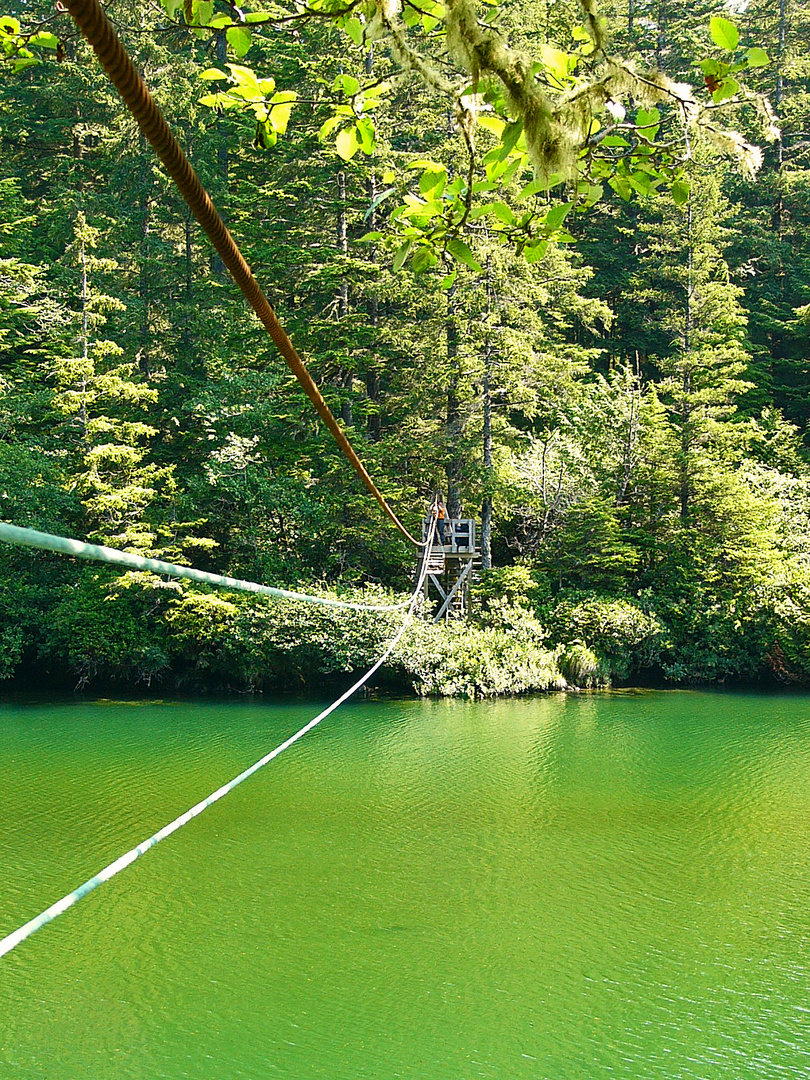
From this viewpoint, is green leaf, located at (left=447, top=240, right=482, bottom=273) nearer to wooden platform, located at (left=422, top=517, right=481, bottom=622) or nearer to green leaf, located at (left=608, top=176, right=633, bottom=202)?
green leaf, located at (left=608, top=176, right=633, bottom=202)

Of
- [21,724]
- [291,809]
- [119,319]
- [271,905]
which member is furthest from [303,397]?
[271,905]

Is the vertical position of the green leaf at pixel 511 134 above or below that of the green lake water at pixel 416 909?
above

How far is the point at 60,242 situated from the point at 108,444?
5884 millimetres

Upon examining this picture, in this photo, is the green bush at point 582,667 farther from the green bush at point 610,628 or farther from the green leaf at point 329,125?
the green leaf at point 329,125

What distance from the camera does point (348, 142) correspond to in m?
1.79

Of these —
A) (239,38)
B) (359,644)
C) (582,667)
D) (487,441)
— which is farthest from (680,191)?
(487,441)

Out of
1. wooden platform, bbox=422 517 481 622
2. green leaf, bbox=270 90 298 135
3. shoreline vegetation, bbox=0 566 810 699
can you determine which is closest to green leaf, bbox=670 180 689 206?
green leaf, bbox=270 90 298 135

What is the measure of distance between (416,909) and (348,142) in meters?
5.34

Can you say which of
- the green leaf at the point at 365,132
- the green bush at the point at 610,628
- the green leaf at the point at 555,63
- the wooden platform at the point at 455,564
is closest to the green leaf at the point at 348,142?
the green leaf at the point at 365,132

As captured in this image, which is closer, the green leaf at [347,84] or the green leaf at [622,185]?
the green leaf at [347,84]

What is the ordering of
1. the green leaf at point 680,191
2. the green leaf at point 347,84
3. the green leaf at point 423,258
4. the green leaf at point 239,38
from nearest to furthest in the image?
the green leaf at point 239,38 → the green leaf at point 347,84 → the green leaf at point 680,191 → the green leaf at point 423,258

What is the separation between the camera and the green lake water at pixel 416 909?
4535 mm

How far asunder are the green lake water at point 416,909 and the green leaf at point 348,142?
3.99 m

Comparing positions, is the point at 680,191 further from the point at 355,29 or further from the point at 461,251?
the point at 355,29
